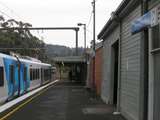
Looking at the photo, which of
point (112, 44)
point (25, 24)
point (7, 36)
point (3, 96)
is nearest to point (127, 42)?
point (112, 44)

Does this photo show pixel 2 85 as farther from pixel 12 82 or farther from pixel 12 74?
pixel 12 74

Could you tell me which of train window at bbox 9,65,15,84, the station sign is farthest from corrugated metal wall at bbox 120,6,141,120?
train window at bbox 9,65,15,84

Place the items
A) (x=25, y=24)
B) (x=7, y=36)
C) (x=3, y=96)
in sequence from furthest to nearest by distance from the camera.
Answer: (x=25, y=24) → (x=7, y=36) → (x=3, y=96)

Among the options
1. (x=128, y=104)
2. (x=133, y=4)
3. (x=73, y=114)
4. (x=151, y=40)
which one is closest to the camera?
(x=151, y=40)

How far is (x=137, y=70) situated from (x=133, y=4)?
213cm

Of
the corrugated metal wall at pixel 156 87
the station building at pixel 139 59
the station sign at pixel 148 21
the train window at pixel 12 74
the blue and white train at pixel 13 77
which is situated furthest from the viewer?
A: the train window at pixel 12 74

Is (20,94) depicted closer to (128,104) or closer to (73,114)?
(73,114)

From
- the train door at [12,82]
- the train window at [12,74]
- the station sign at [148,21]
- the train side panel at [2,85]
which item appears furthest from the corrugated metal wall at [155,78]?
the train window at [12,74]

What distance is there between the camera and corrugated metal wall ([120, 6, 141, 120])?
14102mm

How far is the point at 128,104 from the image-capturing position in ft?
52.6

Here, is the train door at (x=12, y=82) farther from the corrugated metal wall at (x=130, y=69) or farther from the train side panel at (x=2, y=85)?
the corrugated metal wall at (x=130, y=69)

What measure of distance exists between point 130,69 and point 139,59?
2.01 metres

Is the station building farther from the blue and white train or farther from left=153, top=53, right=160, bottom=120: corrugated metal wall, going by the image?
the blue and white train

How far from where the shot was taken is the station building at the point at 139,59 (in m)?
11.6
